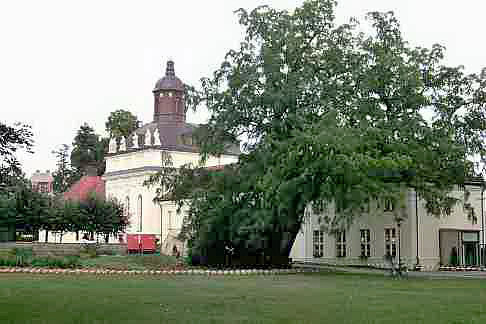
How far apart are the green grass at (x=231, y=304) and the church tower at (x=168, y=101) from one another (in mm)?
67335

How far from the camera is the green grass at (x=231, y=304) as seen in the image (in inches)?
607

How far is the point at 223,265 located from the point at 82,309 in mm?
27476

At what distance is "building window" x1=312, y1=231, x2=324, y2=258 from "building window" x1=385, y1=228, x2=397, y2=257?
5830 mm

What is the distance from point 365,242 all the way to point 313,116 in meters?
15.7

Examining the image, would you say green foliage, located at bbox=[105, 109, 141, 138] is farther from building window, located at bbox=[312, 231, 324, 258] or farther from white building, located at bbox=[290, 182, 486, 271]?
white building, located at bbox=[290, 182, 486, 271]

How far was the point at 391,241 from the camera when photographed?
170ft

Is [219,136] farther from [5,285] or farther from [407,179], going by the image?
[5,285]

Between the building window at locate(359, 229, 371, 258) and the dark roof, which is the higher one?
the dark roof

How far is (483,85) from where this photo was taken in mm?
41812

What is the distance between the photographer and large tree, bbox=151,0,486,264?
1551 inches

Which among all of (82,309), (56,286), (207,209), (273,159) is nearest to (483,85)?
Answer: (273,159)

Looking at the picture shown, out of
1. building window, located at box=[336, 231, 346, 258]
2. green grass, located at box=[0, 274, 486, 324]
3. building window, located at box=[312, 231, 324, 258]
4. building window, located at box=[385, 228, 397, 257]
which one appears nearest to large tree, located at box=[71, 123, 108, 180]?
building window, located at box=[312, 231, 324, 258]

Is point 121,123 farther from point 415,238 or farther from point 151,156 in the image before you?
point 415,238

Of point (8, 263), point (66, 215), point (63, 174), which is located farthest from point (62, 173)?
point (8, 263)
